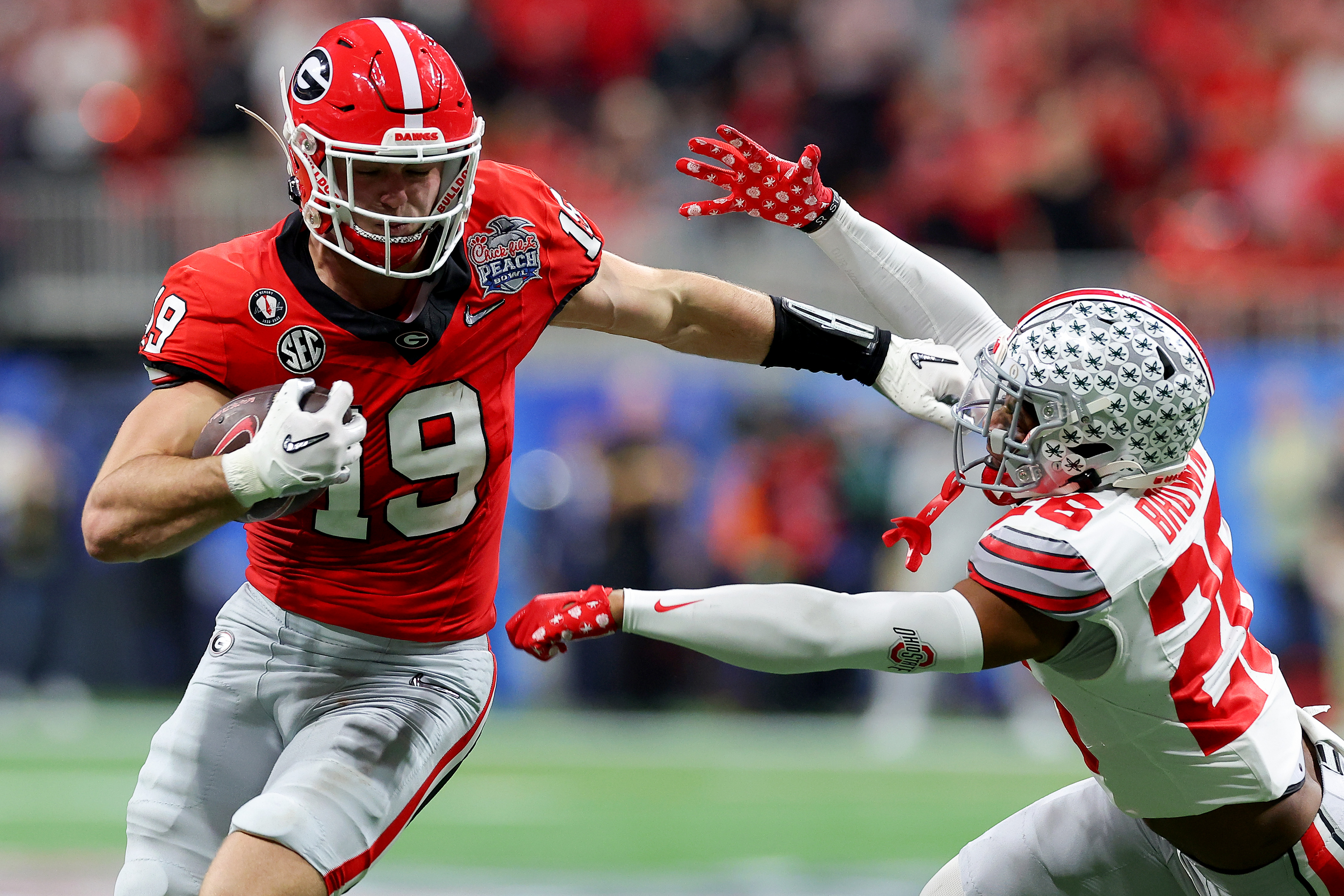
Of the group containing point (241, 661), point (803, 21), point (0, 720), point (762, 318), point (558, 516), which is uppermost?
point (762, 318)

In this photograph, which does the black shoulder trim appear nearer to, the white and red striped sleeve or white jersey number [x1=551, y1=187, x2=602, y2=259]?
white jersey number [x1=551, y1=187, x2=602, y2=259]

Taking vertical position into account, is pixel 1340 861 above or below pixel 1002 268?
above

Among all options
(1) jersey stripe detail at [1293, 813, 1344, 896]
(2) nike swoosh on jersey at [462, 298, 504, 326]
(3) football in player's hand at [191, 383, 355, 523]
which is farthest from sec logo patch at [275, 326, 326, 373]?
(1) jersey stripe detail at [1293, 813, 1344, 896]

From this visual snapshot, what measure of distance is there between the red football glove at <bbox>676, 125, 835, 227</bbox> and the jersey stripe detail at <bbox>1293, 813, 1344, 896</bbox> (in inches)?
73.3

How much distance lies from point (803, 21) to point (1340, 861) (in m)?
9.65

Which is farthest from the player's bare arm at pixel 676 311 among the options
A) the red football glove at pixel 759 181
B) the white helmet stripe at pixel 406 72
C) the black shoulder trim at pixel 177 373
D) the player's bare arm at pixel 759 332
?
the black shoulder trim at pixel 177 373

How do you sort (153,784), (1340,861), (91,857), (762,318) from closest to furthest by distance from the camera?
(1340,861) < (153,784) < (762,318) < (91,857)

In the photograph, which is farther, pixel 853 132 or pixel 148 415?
pixel 853 132

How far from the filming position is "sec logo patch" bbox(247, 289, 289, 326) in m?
3.54

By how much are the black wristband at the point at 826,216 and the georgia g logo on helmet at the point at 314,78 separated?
4.11 feet

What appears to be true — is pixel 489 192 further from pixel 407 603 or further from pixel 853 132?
pixel 853 132

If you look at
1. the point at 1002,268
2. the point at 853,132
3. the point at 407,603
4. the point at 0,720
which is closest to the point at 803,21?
the point at 853,132

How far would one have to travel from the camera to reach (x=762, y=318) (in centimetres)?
420

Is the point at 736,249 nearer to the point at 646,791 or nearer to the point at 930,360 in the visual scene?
the point at 646,791
